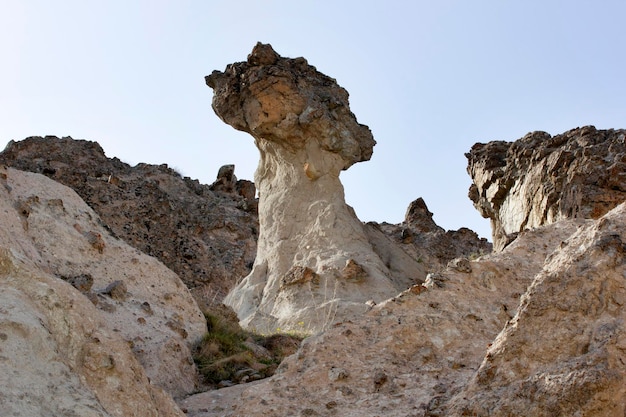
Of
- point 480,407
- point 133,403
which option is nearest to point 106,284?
point 133,403

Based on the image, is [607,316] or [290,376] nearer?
[607,316]

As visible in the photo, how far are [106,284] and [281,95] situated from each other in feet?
30.7

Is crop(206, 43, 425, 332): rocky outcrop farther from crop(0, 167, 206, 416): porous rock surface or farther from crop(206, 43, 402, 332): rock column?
crop(0, 167, 206, 416): porous rock surface

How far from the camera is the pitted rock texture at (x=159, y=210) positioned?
20.3 m

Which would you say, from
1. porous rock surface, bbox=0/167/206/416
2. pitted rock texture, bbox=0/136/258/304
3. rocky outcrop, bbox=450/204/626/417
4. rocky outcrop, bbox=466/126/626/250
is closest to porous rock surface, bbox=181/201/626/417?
rocky outcrop, bbox=450/204/626/417

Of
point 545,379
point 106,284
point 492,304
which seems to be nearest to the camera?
point 545,379

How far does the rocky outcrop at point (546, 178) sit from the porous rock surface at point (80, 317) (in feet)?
18.0

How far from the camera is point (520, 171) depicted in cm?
1454

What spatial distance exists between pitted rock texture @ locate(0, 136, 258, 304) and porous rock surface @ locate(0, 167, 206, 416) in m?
10.2

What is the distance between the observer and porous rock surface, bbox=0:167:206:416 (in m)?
3.96

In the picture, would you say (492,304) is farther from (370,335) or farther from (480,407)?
(480,407)

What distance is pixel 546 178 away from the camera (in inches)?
527

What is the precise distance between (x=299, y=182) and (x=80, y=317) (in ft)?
40.6

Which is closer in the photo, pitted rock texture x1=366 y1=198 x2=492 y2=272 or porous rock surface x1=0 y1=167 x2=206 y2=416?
porous rock surface x1=0 y1=167 x2=206 y2=416
